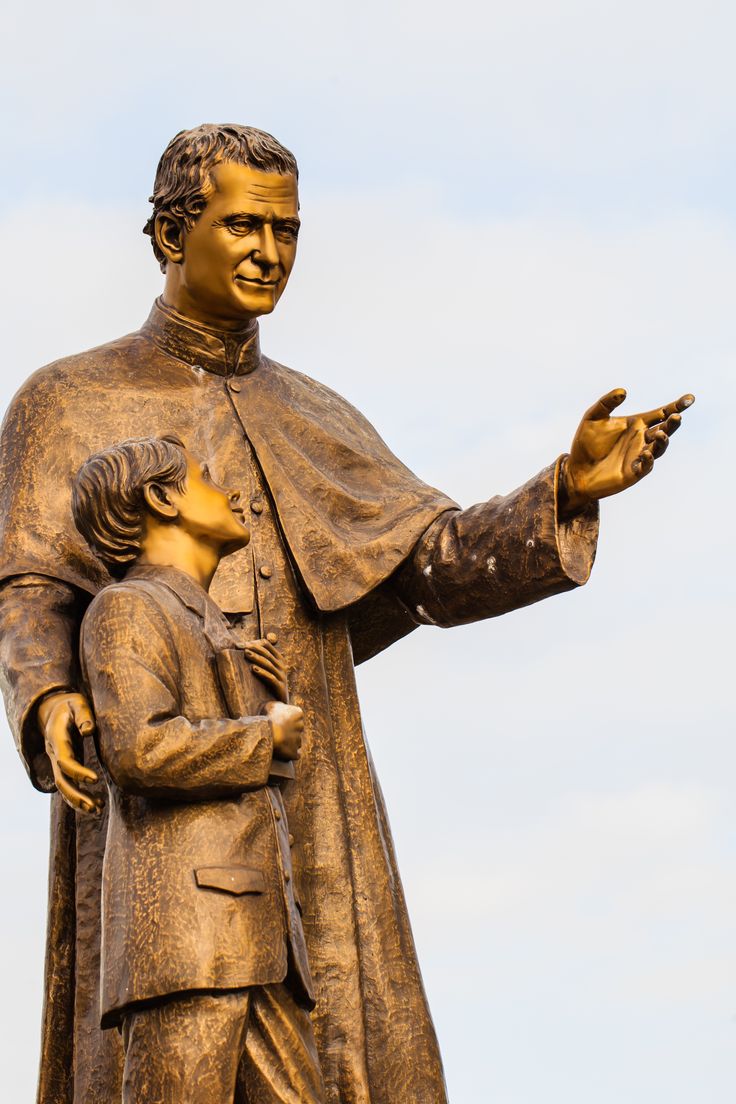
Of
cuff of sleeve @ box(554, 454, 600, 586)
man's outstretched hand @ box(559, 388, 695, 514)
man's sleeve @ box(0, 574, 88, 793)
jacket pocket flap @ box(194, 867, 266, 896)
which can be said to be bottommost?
jacket pocket flap @ box(194, 867, 266, 896)

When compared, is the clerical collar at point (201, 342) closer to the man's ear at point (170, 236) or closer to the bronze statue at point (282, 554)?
the bronze statue at point (282, 554)

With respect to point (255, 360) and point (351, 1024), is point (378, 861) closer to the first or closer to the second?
point (351, 1024)

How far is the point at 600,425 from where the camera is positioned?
27.9 feet

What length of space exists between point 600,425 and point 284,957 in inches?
85.6

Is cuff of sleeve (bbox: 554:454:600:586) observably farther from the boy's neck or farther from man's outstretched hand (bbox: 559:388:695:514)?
the boy's neck

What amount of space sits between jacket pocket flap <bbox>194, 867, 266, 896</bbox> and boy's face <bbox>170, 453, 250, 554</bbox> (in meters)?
1.11

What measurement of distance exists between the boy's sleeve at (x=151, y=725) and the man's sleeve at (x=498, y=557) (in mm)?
1533

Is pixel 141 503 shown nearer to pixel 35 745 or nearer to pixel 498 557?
pixel 35 745

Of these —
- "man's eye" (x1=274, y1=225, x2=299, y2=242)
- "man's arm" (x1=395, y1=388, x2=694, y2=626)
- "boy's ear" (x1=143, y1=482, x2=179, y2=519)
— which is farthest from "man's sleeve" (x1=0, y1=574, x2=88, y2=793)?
"man's eye" (x1=274, y1=225, x2=299, y2=242)

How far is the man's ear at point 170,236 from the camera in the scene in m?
9.06

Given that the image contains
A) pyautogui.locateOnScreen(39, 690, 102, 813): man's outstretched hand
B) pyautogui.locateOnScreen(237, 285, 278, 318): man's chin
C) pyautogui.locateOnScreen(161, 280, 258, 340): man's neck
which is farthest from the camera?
pyautogui.locateOnScreen(161, 280, 258, 340): man's neck

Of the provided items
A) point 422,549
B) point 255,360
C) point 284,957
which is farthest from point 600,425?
point 284,957

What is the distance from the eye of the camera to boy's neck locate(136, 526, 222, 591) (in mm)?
7891

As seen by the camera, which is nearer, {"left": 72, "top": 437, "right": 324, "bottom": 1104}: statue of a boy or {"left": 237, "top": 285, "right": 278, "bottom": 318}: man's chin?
{"left": 72, "top": 437, "right": 324, "bottom": 1104}: statue of a boy
